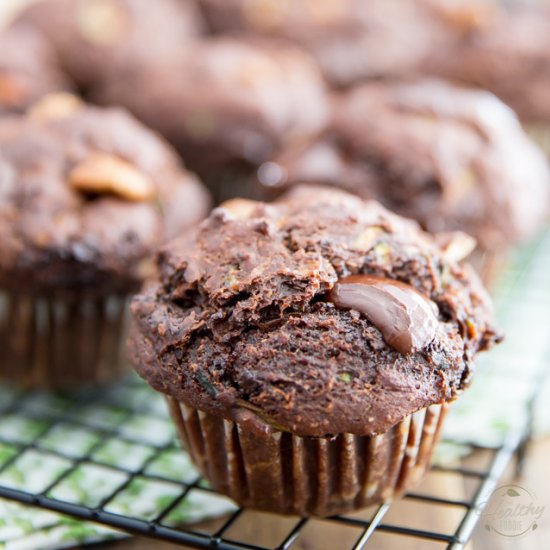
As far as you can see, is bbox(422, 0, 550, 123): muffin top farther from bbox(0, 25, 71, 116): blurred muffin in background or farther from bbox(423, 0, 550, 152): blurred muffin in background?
bbox(0, 25, 71, 116): blurred muffin in background

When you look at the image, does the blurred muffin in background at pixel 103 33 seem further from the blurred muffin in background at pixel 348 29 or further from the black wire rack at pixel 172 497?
the black wire rack at pixel 172 497

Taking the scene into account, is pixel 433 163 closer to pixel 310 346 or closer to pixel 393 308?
pixel 393 308

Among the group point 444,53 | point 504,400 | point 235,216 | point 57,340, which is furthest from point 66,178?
point 444,53

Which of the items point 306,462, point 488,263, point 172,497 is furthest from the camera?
point 488,263

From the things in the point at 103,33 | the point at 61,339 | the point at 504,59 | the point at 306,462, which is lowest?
the point at 61,339

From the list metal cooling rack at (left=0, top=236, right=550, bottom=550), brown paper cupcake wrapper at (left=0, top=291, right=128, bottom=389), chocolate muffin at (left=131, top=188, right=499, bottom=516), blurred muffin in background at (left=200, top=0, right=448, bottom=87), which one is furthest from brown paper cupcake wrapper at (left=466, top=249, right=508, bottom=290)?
blurred muffin in background at (left=200, top=0, right=448, bottom=87)

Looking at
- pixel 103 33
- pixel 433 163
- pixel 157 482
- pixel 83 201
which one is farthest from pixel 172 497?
pixel 103 33

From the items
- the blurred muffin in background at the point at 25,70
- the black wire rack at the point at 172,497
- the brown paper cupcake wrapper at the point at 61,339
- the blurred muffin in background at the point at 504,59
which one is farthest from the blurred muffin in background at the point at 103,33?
the black wire rack at the point at 172,497
